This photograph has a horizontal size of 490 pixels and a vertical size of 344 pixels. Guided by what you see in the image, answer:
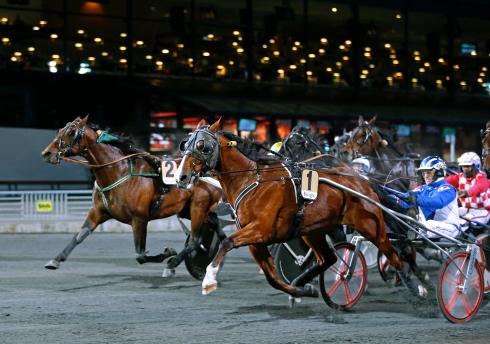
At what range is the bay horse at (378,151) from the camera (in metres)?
12.1

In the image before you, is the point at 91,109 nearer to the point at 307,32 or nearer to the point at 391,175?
the point at 307,32

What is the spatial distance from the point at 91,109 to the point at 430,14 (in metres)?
13.7

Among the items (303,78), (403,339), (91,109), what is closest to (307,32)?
(303,78)

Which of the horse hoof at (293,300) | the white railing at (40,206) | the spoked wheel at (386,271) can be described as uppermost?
the white railing at (40,206)

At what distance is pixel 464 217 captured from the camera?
9562mm

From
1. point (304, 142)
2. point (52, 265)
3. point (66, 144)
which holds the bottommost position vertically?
point (52, 265)

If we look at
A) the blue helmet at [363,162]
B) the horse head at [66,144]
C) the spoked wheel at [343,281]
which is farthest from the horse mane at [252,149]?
the blue helmet at [363,162]

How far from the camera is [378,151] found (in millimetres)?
12570

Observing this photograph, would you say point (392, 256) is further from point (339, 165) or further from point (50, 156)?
point (50, 156)

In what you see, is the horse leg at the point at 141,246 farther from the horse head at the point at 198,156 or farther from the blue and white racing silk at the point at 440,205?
the blue and white racing silk at the point at 440,205

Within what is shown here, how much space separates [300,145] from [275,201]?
151 inches

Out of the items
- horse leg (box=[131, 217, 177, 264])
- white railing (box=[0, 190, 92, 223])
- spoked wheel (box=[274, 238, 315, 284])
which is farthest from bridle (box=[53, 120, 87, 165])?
white railing (box=[0, 190, 92, 223])

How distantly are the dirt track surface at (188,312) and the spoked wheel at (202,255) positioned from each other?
13 centimetres

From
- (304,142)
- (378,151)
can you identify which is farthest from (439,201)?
(378,151)
